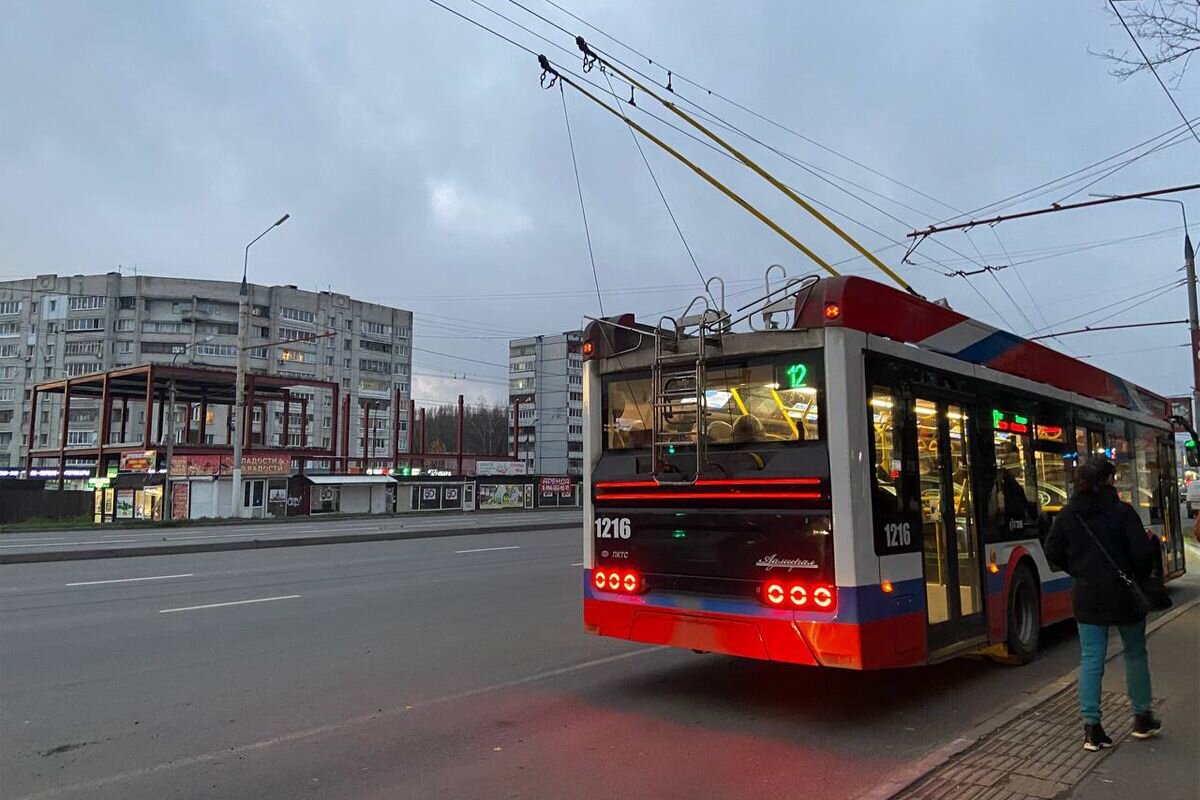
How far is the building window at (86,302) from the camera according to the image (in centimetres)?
9238

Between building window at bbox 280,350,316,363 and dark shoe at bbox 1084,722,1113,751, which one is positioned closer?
dark shoe at bbox 1084,722,1113,751

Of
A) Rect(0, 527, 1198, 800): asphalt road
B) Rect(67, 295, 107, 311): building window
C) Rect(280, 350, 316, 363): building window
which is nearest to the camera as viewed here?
Rect(0, 527, 1198, 800): asphalt road

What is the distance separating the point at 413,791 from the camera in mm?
4664

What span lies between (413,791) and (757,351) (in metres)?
3.73

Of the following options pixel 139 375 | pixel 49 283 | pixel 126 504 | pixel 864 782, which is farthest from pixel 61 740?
pixel 49 283

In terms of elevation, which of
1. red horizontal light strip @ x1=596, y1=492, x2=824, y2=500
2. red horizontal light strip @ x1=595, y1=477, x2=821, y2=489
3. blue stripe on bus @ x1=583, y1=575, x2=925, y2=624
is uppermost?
red horizontal light strip @ x1=595, y1=477, x2=821, y2=489

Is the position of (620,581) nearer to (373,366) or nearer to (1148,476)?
(1148,476)

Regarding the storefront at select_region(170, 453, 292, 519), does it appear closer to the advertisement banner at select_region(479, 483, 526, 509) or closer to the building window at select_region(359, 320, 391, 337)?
the advertisement banner at select_region(479, 483, 526, 509)

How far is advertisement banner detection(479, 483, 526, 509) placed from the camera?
56.8 m

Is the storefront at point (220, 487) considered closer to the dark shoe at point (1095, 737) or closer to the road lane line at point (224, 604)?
the road lane line at point (224, 604)

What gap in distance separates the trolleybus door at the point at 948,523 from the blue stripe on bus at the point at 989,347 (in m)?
0.52

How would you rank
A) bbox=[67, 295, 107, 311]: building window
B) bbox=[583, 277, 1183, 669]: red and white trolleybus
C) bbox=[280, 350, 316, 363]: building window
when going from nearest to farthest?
1. bbox=[583, 277, 1183, 669]: red and white trolleybus
2. bbox=[67, 295, 107, 311]: building window
3. bbox=[280, 350, 316, 363]: building window

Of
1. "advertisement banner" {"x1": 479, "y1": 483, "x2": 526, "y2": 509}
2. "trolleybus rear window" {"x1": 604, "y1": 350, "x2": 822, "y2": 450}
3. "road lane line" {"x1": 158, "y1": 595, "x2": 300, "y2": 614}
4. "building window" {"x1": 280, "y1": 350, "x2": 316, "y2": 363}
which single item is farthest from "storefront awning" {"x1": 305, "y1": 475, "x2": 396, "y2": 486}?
"building window" {"x1": 280, "y1": 350, "x2": 316, "y2": 363}

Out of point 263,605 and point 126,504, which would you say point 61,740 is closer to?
point 263,605
